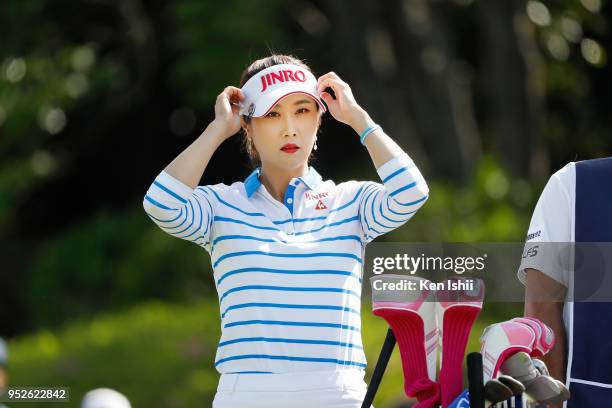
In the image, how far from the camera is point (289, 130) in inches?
156

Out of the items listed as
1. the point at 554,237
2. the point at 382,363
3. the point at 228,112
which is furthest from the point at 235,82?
the point at 382,363

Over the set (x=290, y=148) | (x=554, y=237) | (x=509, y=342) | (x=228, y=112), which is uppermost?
(x=228, y=112)

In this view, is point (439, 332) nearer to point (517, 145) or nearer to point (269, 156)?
point (269, 156)

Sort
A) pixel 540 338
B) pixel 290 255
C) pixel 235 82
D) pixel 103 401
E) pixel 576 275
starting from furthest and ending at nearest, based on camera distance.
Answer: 1. pixel 235 82
2. pixel 103 401
3. pixel 290 255
4. pixel 576 275
5. pixel 540 338

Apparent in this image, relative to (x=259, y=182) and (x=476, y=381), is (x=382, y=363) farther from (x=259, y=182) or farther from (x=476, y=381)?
(x=259, y=182)

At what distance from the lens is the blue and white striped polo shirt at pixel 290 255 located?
3738 millimetres

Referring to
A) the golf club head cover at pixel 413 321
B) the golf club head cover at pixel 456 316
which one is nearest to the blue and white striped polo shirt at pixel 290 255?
the golf club head cover at pixel 413 321

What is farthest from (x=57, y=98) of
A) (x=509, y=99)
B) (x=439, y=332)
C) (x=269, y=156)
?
(x=439, y=332)

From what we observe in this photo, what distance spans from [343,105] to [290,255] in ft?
1.71

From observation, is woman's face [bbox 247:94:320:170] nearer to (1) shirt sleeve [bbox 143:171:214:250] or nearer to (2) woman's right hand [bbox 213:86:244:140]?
(2) woman's right hand [bbox 213:86:244:140]

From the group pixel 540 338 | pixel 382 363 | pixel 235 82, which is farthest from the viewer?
pixel 235 82

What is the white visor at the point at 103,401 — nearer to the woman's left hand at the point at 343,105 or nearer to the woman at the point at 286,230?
the woman at the point at 286,230

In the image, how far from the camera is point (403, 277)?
346cm

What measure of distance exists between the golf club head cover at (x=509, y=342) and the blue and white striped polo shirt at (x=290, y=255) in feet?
1.85
